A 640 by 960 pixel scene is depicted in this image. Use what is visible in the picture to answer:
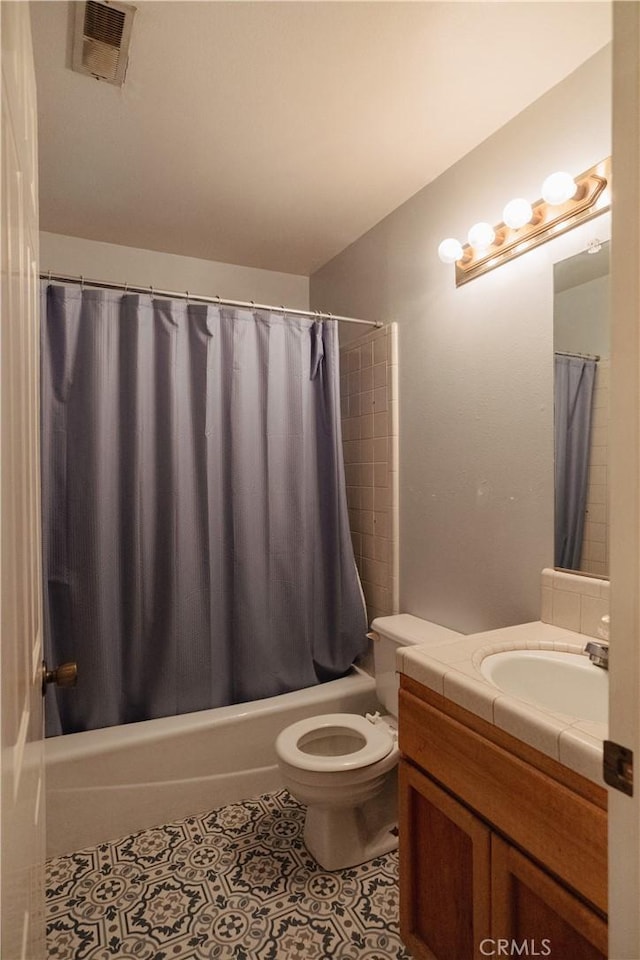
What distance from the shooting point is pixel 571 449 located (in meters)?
1.44

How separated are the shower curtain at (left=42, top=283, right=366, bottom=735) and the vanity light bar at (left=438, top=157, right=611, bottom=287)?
2.38 ft

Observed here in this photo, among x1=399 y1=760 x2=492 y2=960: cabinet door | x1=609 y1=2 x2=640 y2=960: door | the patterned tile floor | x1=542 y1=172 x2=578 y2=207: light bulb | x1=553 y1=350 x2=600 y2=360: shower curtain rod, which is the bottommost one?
the patterned tile floor

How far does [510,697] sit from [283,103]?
169 centimetres

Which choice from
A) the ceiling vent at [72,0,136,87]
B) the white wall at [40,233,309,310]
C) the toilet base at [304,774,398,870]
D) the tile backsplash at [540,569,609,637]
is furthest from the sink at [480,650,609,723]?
the white wall at [40,233,309,310]

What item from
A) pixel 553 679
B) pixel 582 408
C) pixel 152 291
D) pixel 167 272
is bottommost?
pixel 553 679

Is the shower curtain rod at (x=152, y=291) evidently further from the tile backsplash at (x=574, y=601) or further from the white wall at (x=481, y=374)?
the tile backsplash at (x=574, y=601)

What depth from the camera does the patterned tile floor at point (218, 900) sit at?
1360 mm

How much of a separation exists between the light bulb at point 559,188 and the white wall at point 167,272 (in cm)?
165

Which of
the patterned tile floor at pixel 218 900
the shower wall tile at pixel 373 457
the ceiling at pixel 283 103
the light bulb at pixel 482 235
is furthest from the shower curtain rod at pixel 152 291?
the patterned tile floor at pixel 218 900

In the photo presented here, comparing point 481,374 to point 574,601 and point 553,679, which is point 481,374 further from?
point 553,679

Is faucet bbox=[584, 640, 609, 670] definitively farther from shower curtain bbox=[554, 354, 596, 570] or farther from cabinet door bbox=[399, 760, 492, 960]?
cabinet door bbox=[399, 760, 492, 960]

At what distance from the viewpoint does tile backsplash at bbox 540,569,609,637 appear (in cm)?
135

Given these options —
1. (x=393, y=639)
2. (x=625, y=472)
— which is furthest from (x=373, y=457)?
(x=625, y=472)

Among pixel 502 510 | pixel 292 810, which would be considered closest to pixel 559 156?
pixel 502 510
